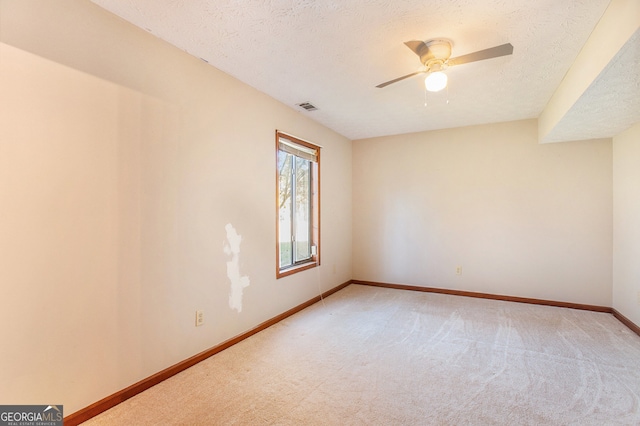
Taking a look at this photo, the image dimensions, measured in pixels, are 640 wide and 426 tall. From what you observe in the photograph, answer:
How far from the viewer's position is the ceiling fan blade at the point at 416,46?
6.46 ft

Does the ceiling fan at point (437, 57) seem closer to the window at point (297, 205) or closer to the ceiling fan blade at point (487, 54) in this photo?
the ceiling fan blade at point (487, 54)

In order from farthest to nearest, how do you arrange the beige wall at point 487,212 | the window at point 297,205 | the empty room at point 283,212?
the beige wall at point 487,212, the window at point 297,205, the empty room at point 283,212

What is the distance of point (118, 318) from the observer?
1.88 m

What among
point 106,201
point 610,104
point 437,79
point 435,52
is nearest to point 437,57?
point 435,52

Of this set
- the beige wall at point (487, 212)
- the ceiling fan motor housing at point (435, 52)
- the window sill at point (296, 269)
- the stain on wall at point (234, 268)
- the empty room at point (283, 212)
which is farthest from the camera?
the beige wall at point (487, 212)

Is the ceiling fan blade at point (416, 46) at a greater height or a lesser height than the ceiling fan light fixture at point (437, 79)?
greater

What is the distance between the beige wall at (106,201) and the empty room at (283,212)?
0.01 metres

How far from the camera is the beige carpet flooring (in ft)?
5.87

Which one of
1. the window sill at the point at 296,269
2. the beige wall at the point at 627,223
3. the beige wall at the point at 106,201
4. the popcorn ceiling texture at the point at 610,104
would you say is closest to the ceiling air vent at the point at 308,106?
the beige wall at the point at 106,201

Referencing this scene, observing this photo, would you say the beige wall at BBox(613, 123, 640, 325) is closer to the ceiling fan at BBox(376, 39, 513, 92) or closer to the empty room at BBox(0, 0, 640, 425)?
the empty room at BBox(0, 0, 640, 425)

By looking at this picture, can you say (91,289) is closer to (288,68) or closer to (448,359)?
(288,68)

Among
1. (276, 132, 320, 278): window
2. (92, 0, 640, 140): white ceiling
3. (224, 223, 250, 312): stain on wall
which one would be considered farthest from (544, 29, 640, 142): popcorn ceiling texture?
(224, 223, 250, 312): stain on wall

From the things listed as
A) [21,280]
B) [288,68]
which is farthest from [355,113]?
[21,280]

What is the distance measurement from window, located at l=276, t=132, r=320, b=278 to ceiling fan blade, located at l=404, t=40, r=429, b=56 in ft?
5.53
